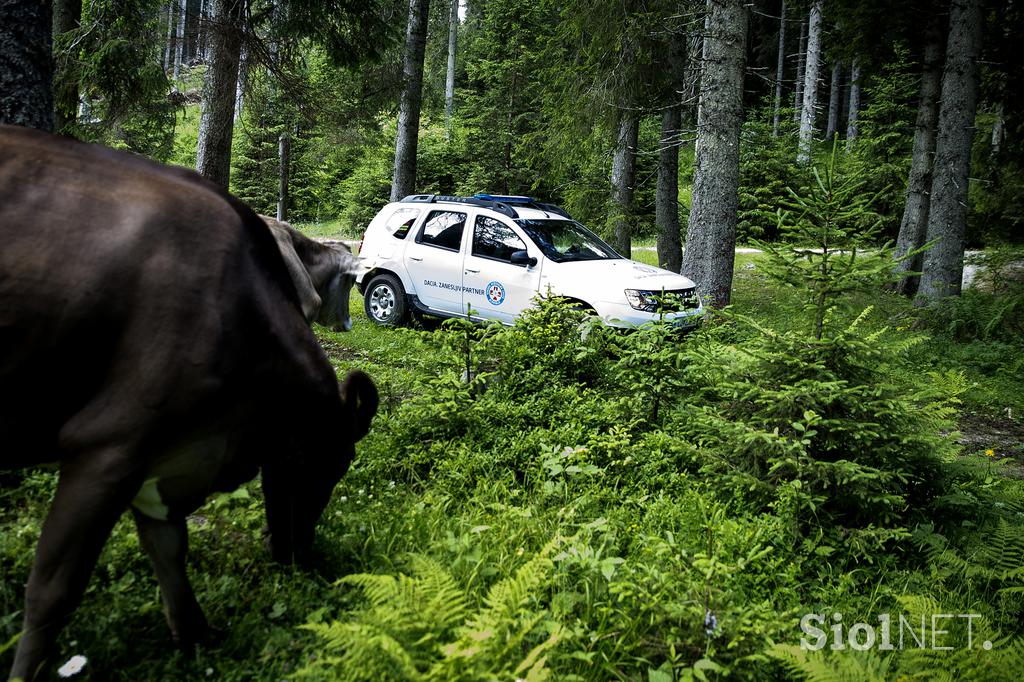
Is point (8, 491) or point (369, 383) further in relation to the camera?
point (8, 491)

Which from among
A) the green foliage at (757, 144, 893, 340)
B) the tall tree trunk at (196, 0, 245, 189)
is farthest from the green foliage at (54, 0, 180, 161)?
the green foliage at (757, 144, 893, 340)

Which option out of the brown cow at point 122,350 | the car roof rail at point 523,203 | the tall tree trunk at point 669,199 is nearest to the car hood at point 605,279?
the car roof rail at point 523,203

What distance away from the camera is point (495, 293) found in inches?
393

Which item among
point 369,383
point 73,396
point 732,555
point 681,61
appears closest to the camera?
point 73,396

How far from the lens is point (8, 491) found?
13.4ft

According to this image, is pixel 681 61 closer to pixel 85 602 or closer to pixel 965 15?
pixel 965 15

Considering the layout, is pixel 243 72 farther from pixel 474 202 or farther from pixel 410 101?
pixel 410 101

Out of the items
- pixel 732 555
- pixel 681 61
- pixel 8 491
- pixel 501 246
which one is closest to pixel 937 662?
pixel 732 555

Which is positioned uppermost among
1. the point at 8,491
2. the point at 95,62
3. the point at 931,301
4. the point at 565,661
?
the point at 95,62

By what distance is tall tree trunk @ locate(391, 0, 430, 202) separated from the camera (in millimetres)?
14961

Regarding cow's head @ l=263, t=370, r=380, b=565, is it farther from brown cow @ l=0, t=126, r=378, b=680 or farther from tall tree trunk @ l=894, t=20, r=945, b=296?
tall tree trunk @ l=894, t=20, r=945, b=296

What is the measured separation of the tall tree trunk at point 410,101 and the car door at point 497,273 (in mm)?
5412

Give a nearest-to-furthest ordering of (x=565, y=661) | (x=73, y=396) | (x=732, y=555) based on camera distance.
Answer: (x=73, y=396) → (x=565, y=661) → (x=732, y=555)

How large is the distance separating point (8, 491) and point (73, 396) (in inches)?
90.0
